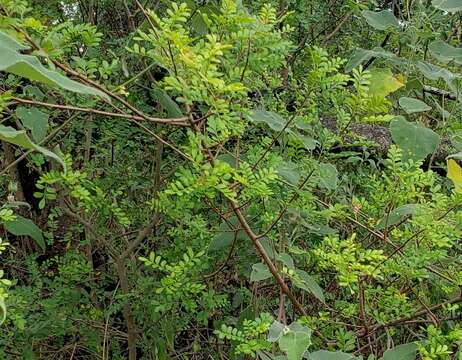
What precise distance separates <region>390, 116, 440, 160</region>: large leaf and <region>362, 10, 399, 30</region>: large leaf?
279 mm

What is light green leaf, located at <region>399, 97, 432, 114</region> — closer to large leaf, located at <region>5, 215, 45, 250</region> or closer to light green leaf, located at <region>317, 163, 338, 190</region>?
light green leaf, located at <region>317, 163, 338, 190</region>

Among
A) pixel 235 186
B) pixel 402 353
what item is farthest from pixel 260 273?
pixel 402 353

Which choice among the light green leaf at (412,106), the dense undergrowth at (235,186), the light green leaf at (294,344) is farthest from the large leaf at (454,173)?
the light green leaf at (294,344)

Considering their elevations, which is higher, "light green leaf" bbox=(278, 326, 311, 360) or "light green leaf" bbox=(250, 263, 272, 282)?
"light green leaf" bbox=(278, 326, 311, 360)

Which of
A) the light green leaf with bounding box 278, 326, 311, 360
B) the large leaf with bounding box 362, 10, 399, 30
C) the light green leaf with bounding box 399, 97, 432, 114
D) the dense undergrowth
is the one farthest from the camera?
the large leaf with bounding box 362, 10, 399, 30

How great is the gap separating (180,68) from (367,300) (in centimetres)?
53

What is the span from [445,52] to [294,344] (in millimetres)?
696

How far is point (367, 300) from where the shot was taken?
1085 mm

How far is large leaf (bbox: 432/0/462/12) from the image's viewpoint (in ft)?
3.58

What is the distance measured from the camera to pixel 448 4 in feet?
3.62

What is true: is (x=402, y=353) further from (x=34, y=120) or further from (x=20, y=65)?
(x=20, y=65)

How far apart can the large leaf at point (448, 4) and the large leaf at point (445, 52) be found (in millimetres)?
98

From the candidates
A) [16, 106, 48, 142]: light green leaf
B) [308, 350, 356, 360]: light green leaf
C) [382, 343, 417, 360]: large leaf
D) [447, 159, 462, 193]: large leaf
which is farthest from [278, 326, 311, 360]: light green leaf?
[16, 106, 48, 142]: light green leaf

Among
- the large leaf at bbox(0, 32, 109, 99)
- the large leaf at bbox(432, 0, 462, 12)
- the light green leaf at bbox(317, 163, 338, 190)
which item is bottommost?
the light green leaf at bbox(317, 163, 338, 190)
